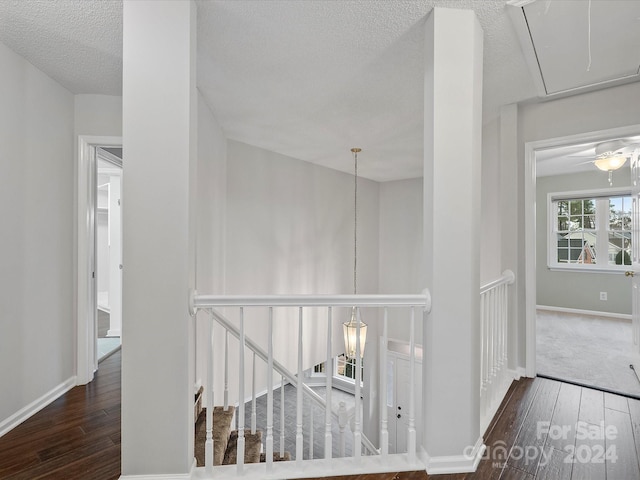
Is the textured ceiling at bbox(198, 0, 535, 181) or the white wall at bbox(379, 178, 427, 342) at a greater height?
the textured ceiling at bbox(198, 0, 535, 181)

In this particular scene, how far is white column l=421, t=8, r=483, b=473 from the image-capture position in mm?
1599

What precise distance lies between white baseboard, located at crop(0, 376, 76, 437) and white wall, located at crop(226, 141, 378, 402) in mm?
1528

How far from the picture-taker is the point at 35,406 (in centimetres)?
215

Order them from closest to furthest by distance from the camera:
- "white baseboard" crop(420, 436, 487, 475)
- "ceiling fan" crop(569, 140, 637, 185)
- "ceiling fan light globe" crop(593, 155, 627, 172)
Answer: "white baseboard" crop(420, 436, 487, 475)
"ceiling fan" crop(569, 140, 637, 185)
"ceiling fan light globe" crop(593, 155, 627, 172)

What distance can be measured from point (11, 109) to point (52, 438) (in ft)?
6.50

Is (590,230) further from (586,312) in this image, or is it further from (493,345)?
(493,345)

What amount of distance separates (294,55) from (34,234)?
2086mm

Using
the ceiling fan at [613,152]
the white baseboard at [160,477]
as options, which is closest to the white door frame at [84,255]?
the white baseboard at [160,477]

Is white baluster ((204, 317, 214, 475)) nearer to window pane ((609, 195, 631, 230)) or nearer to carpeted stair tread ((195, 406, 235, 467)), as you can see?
carpeted stair tread ((195, 406, 235, 467))

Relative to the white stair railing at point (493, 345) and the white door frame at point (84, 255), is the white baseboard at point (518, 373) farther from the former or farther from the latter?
the white door frame at point (84, 255)

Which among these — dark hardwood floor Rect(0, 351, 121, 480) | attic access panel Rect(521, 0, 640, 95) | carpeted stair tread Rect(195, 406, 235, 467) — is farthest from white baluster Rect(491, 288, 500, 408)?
dark hardwood floor Rect(0, 351, 121, 480)

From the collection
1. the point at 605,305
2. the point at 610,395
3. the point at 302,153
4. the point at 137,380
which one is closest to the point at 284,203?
the point at 302,153

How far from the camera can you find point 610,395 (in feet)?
7.79

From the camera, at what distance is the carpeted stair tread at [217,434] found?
200 cm
